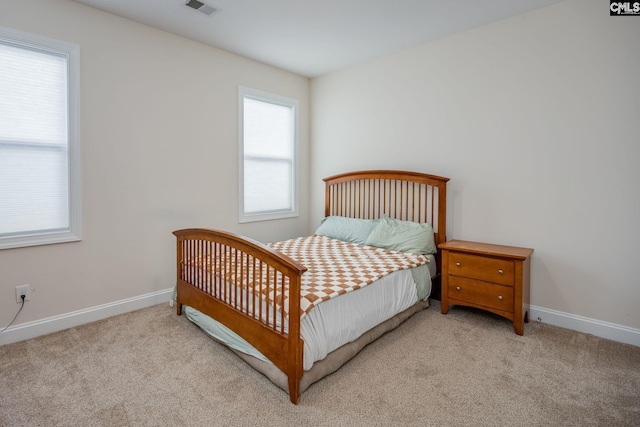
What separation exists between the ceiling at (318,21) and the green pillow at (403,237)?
71.8 inches

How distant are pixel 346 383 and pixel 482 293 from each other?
1442 millimetres

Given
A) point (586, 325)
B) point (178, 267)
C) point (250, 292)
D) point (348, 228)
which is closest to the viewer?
point (250, 292)

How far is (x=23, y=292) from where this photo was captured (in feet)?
8.25

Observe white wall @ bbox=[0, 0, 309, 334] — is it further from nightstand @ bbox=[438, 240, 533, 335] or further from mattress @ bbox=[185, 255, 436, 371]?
nightstand @ bbox=[438, 240, 533, 335]

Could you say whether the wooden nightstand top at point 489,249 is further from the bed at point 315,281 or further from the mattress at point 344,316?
the mattress at point 344,316

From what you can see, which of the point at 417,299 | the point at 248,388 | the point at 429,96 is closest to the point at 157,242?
the point at 248,388

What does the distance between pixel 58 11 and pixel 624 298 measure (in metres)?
4.77

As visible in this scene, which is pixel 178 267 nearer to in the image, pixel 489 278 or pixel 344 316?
pixel 344 316

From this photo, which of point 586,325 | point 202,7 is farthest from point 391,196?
point 202,7

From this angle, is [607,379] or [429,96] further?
[429,96]

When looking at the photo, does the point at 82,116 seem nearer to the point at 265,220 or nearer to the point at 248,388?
the point at 265,220

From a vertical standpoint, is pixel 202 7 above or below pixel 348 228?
above

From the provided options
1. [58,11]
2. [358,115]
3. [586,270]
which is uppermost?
[58,11]

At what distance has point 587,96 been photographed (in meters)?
2.57
